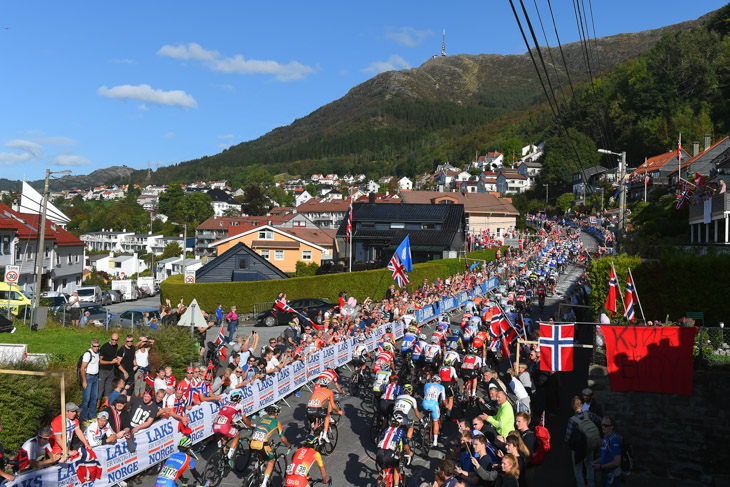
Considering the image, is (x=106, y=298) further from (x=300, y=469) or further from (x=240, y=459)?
(x=300, y=469)

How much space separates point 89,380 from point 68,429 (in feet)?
11.6

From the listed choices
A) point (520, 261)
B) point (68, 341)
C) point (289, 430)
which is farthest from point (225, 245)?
point (289, 430)

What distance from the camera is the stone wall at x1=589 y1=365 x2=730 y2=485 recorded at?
38.0 feet

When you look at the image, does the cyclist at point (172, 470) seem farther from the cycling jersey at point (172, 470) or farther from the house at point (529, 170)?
the house at point (529, 170)

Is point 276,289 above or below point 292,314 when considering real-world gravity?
above

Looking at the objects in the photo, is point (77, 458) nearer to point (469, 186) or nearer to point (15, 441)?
point (15, 441)

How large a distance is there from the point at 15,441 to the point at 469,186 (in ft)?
468

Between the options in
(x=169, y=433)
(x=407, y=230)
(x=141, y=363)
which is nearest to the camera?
(x=169, y=433)

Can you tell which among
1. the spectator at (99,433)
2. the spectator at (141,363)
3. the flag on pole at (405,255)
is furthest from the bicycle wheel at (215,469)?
the flag on pole at (405,255)

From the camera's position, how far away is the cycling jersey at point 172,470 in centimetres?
809

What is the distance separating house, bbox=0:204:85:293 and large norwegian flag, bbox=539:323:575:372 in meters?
31.1

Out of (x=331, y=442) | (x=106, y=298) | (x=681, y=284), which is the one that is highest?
(x=681, y=284)

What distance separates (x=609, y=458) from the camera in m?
9.06

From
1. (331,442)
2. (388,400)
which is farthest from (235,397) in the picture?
(388,400)
